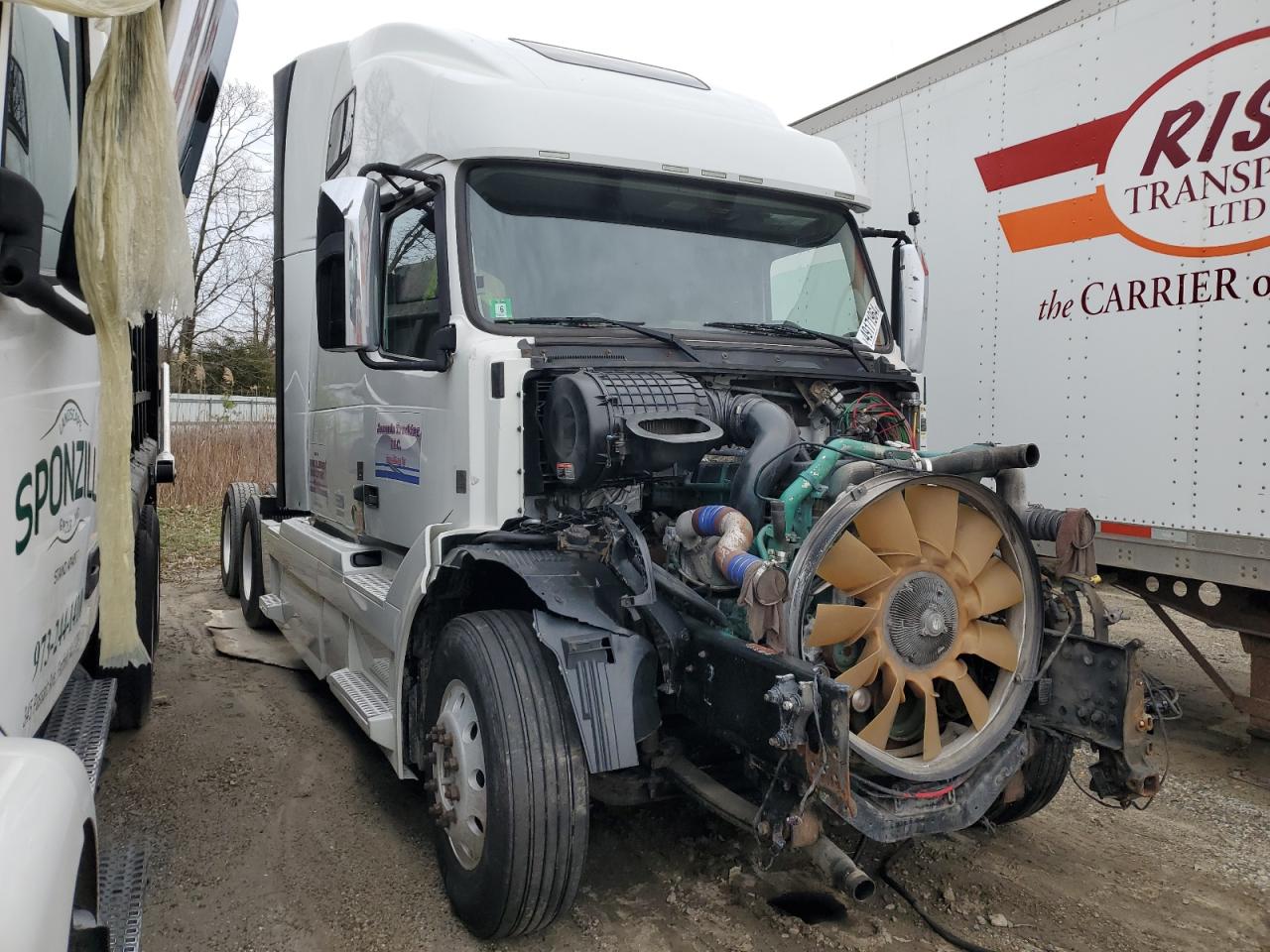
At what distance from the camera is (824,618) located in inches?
108

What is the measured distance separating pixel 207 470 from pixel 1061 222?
12.8 metres

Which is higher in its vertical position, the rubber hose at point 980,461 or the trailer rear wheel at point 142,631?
the rubber hose at point 980,461

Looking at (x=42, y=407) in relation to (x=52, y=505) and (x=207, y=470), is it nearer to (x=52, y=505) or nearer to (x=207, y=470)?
(x=52, y=505)

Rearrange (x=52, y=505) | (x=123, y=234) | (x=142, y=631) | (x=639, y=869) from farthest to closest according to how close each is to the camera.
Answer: (x=142, y=631) → (x=639, y=869) → (x=52, y=505) → (x=123, y=234)

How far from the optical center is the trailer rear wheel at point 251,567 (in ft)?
23.4

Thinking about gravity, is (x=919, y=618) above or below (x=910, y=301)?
below

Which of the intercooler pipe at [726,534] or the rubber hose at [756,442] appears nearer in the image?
the intercooler pipe at [726,534]

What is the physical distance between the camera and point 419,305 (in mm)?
3898

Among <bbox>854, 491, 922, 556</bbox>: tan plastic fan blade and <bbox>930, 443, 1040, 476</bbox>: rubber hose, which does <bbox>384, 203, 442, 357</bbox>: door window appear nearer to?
<bbox>854, 491, 922, 556</bbox>: tan plastic fan blade

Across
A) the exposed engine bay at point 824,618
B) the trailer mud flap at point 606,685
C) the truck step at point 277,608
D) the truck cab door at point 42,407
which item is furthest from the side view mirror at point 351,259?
the truck step at point 277,608

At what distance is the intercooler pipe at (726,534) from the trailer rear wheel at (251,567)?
4.93 m

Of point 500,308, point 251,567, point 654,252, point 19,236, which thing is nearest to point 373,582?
point 500,308

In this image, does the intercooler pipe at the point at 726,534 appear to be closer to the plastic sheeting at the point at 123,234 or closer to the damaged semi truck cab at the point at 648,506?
the damaged semi truck cab at the point at 648,506

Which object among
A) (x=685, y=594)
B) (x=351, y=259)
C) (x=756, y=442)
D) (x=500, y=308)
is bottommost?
(x=685, y=594)
